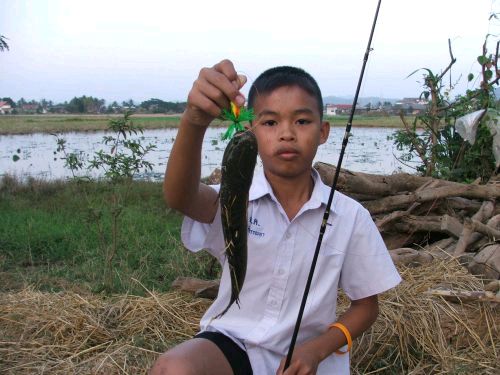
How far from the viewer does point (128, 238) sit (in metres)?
7.13

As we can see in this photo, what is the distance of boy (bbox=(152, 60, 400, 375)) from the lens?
7.03 ft

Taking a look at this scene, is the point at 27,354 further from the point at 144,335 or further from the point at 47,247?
the point at 47,247

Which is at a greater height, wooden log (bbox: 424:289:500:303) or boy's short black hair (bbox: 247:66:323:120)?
boy's short black hair (bbox: 247:66:323:120)

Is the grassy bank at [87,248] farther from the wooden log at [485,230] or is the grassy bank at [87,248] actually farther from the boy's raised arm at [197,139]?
the boy's raised arm at [197,139]

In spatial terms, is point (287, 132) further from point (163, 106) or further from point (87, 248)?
point (87, 248)

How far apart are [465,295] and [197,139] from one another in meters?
2.77

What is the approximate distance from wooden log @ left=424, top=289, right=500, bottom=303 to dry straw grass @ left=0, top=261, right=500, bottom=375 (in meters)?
0.05

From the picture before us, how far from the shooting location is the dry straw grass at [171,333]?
342 cm

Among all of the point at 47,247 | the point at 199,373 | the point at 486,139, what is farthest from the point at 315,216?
the point at 47,247

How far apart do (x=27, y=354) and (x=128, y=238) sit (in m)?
3.64

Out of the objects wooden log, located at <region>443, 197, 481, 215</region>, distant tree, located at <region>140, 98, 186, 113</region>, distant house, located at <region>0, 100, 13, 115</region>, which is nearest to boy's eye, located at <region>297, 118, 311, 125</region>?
distant tree, located at <region>140, 98, 186, 113</region>

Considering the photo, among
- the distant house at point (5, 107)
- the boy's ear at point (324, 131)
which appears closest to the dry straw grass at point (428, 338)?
the boy's ear at point (324, 131)

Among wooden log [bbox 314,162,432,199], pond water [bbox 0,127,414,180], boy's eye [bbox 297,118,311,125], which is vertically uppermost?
boy's eye [bbox 297,118,311,125]

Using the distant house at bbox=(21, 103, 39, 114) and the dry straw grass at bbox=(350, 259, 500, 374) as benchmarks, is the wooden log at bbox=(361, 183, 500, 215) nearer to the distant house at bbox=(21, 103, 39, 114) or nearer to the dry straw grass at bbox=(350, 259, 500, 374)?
the dry straw grass at bbox=(350, 259, 500, 374)
